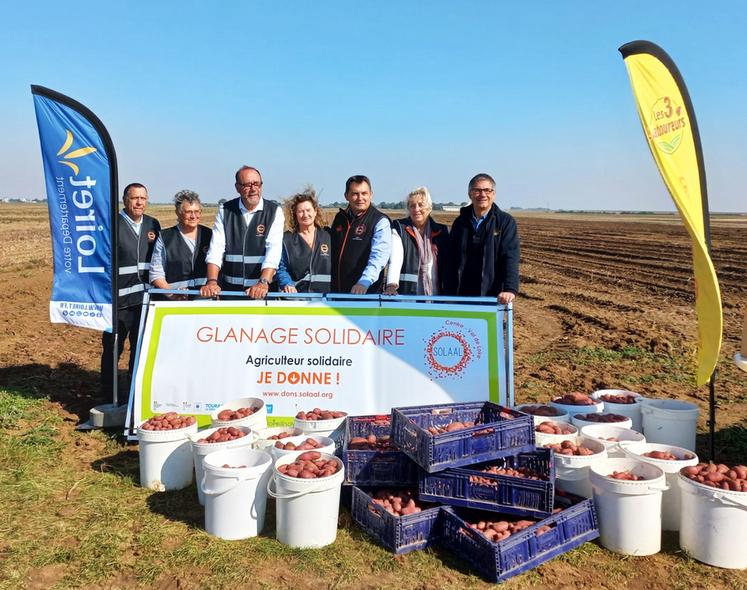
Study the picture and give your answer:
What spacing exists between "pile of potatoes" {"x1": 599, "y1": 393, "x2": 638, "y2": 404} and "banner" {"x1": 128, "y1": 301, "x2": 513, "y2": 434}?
98 centimetres

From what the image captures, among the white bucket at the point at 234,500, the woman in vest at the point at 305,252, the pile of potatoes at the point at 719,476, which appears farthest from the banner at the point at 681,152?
the white bucket at the point at 234,500

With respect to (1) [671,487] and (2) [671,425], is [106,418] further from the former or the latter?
(2) [671,425]

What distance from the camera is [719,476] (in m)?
3.86

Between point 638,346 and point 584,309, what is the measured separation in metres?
4.06

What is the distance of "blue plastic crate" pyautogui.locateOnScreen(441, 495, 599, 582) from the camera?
11.9 feet

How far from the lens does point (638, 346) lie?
9.93 m

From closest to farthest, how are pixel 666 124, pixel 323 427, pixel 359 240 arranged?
pixel 666 124
pixel 323 427
pixel 359 240

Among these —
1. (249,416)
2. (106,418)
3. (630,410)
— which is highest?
(249,416)

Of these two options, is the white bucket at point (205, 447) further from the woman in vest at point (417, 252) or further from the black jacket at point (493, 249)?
the black jacket at point (493, 249)

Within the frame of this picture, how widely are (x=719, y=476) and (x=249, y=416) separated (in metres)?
3.60

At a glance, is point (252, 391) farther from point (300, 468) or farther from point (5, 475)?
point (5, 475)

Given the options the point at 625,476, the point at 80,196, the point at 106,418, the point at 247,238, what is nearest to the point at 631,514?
the point at 625,476

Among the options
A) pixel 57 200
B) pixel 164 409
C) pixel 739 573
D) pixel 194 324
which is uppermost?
pixel 57 200

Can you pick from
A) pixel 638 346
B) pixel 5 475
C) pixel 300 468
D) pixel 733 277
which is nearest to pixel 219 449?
pixel 300 468
